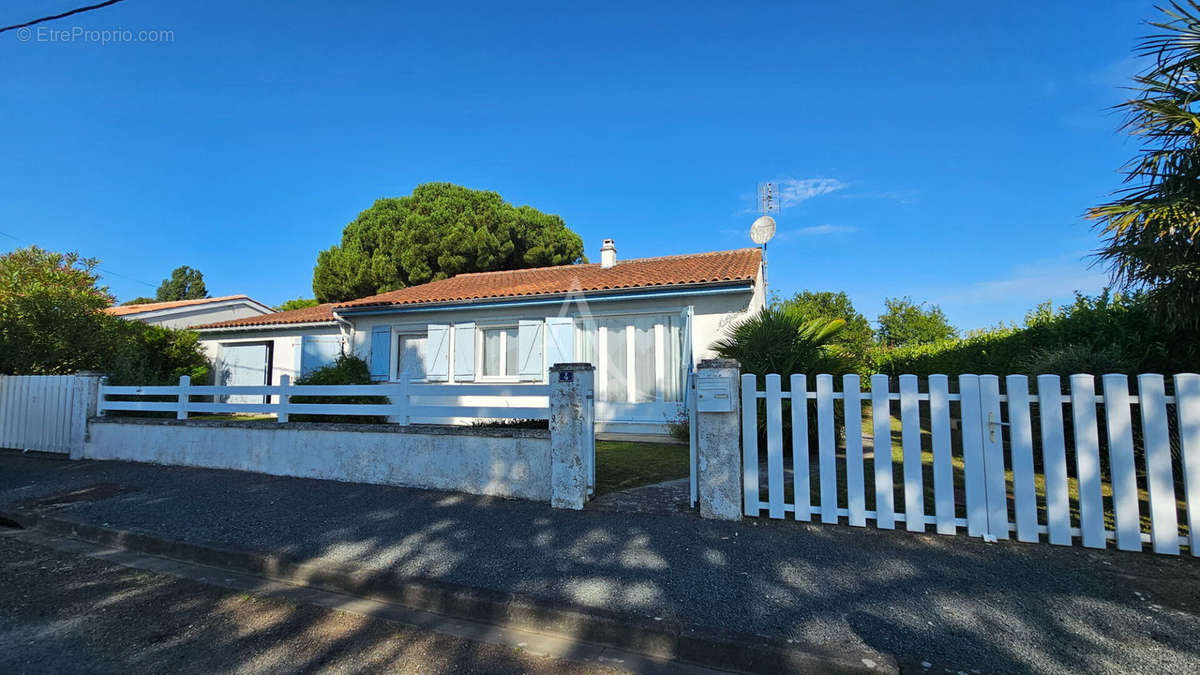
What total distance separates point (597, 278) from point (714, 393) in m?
7.11

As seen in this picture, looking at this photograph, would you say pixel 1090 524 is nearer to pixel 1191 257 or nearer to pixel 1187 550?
pixel 1187 550

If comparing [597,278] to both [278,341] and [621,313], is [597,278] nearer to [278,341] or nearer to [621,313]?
[621,313]

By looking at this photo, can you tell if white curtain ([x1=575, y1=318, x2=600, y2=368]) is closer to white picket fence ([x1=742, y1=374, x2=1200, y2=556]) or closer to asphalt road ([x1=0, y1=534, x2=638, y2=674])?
white picket fence ([x1=742, y1=374, x2=1200, y2=556])

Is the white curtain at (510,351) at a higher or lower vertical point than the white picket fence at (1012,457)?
higher

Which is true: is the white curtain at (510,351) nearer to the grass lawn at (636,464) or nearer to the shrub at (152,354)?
the grass lawn at (636,464)

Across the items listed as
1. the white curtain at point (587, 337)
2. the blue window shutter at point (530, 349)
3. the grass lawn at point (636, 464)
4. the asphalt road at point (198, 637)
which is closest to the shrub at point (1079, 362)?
the grass lawn at point (636, 464)

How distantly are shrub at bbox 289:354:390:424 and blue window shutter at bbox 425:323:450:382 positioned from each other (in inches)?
43.0

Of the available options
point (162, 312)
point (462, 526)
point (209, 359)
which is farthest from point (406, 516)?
point (162, 312)

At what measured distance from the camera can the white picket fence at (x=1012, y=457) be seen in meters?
3.39

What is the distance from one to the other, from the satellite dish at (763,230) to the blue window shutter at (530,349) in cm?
529

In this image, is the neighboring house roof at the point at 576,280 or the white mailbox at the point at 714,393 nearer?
the white mailbox at the point at 714,393

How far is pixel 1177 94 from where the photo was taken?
183 inches

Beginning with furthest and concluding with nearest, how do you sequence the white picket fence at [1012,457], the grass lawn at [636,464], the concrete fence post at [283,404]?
the concrete fence post at [283,404] → the grass lawn at [636,464] → the white picket fence at [1012,457]

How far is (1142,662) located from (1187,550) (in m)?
1.93
